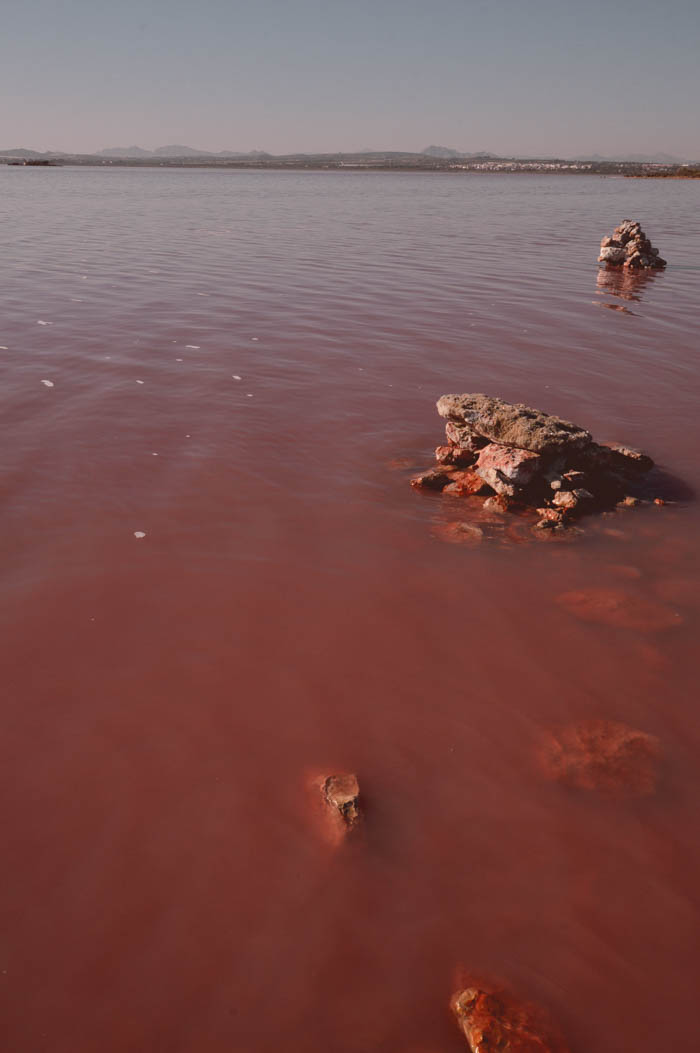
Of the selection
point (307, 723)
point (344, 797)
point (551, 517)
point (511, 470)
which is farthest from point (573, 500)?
point (344, 797)

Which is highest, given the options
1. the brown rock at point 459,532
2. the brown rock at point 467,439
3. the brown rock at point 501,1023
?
the brown rock at point 467,439

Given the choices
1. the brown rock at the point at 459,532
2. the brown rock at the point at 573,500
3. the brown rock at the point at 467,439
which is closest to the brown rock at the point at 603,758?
the brown rock at the point at 459,532

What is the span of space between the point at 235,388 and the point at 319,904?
267 inches

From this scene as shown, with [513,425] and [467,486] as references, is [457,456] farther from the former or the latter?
[513,425]

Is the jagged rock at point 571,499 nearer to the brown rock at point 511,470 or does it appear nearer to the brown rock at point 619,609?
the brown rock at point 511,470

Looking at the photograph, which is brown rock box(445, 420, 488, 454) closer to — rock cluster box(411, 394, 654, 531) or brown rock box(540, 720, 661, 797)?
rock cluster box(411, 394, 654, 531)

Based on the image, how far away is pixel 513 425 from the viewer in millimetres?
6027

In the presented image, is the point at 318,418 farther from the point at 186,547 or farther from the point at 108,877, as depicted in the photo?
the point at 108,877

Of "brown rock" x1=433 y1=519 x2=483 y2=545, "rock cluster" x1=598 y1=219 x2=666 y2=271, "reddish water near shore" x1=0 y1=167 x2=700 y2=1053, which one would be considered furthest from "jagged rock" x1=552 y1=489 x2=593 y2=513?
"rock cluster" x1=598 y1=219 x2=666 y2=271

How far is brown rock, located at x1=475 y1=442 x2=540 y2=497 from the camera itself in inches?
228

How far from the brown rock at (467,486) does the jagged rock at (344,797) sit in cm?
346

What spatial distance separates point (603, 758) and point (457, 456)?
3.77 m

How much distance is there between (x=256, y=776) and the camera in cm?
326

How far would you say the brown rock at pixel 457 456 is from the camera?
6.52 metres
